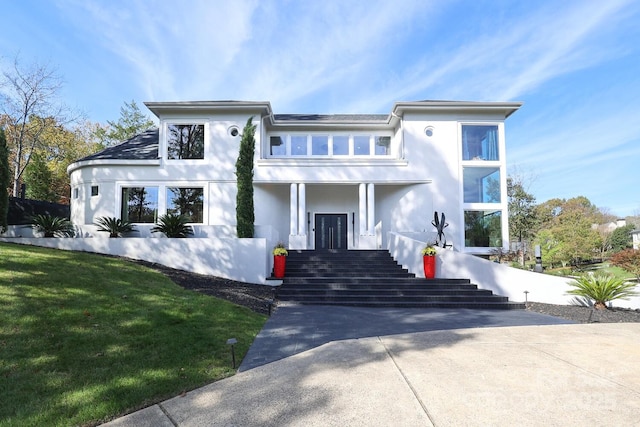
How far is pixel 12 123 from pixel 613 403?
3053 centimetres

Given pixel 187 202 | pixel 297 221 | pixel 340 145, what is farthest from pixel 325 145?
pixel 187 202

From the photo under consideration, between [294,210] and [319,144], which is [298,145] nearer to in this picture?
[319,144]

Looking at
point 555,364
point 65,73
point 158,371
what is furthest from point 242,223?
point 65,73

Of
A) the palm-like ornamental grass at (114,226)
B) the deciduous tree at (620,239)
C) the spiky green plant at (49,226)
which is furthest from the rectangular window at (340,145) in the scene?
the deciduous tree at (620,239)

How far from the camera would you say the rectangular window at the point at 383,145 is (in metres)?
17.3

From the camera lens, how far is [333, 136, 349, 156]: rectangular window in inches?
672

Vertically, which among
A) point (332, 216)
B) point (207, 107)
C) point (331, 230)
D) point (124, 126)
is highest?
point (124, 126)

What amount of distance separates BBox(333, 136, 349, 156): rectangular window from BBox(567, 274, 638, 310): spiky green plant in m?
11.3

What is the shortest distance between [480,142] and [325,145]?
7330 millimetres

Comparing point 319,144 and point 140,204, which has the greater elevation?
point 319,144

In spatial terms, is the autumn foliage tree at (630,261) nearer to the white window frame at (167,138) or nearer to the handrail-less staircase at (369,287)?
the handrail-less staircase at (369,287)

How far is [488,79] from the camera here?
1584 centimetres

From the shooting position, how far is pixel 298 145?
17.2 meters

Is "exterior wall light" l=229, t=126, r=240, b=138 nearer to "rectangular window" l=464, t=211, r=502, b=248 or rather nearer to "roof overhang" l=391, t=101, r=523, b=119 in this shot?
"roof overhang" l=391, t=101, r=523, b=119
